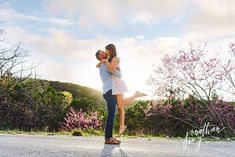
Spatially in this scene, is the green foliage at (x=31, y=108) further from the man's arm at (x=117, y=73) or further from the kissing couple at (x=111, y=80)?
the man's arm at (x=117, y=73)

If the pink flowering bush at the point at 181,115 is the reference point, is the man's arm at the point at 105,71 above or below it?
above

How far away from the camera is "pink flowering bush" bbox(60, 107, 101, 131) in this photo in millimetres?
17578

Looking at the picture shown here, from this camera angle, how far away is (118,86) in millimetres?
8031

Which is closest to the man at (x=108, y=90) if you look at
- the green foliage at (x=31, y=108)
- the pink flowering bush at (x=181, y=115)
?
the pink flowering bush at (x=181, y=115)

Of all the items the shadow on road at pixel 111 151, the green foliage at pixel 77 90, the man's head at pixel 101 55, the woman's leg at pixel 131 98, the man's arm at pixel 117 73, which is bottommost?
the shadow on road at pixel 111 151

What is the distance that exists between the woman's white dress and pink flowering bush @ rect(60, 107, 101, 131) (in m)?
9.12

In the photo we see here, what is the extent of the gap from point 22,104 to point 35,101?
57cm

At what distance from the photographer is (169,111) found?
1683 cm

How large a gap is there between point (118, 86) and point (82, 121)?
396 inches

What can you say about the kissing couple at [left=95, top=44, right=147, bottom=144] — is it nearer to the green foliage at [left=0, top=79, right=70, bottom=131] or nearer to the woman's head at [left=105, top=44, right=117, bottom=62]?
the woman's head at [left=105, top=44, right=117, bottom=62]

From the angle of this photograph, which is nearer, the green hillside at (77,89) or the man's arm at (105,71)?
the man's arm at (105,71)

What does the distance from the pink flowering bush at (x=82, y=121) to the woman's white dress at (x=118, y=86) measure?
912cm

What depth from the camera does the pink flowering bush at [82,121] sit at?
17.6m

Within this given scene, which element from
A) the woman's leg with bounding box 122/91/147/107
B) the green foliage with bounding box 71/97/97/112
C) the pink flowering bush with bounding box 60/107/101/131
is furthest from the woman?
the green foliage with bounding box 71/97/97/112
